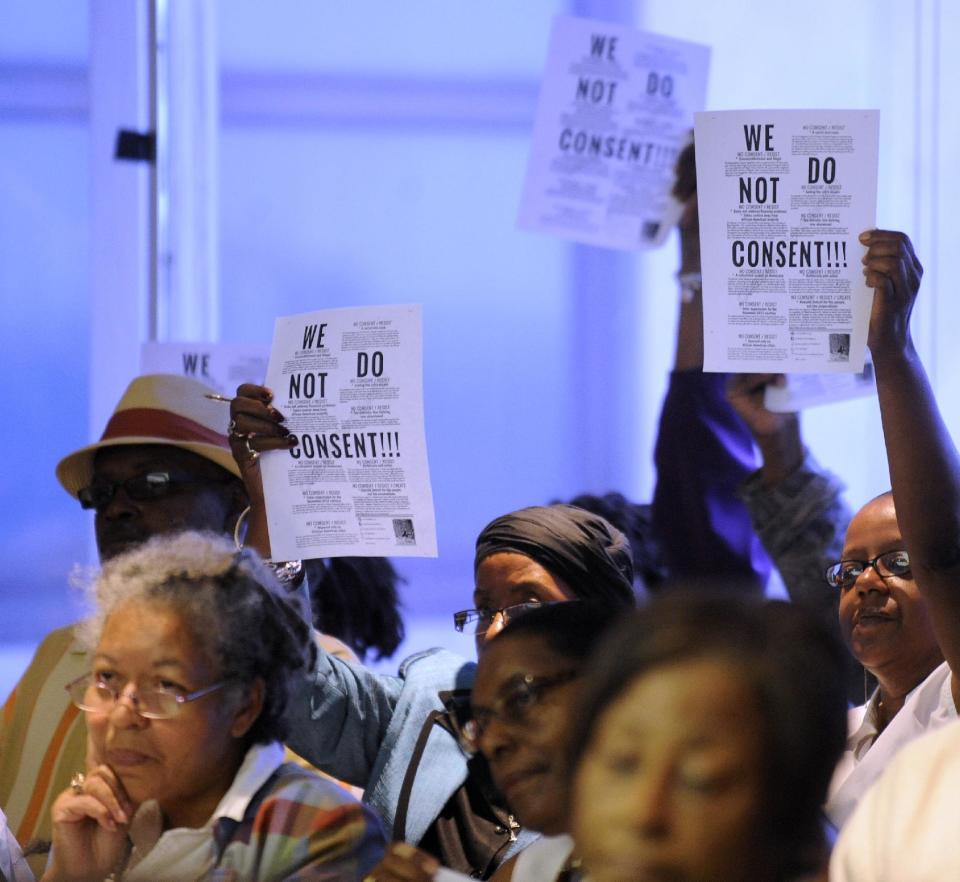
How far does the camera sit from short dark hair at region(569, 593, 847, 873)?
1.27 meters

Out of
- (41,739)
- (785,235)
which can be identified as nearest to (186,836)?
(41,739)

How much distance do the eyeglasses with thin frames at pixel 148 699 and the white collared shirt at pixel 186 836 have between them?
124mm

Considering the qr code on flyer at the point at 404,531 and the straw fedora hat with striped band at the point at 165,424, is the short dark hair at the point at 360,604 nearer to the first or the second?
the straw fedora hat with striped band at the point at 165,424

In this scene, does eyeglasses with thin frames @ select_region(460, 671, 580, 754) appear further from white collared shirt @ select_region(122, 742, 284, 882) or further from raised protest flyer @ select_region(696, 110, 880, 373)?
raised protest flyer @ select_region(696, 110, 880, 373)

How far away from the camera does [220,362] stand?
376 centimetres

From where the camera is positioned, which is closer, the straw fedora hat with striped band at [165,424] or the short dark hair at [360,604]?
the straw fedora hat with striped band at [165,424]

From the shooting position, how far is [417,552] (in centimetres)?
256

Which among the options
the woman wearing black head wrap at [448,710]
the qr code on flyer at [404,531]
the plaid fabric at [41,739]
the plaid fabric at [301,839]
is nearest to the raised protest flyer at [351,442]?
the qr code on flyer at [404,531]

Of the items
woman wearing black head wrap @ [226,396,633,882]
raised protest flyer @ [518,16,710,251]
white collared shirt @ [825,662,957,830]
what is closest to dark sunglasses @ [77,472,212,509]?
woman wearing black head wrap @ [226,396,633,882]

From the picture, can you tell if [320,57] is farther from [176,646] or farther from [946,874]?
[946,874]

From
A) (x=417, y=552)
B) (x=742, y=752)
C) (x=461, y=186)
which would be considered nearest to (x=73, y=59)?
(x=461, y=186)

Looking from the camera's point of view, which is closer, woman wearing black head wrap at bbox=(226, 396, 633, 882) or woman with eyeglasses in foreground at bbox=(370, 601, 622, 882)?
woman with eyeglasses in foreground at bbox=(370, 601, 622, 882)

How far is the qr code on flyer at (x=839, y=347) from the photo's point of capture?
2.44 meters

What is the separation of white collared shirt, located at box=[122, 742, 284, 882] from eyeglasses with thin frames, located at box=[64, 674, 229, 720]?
12 cm
